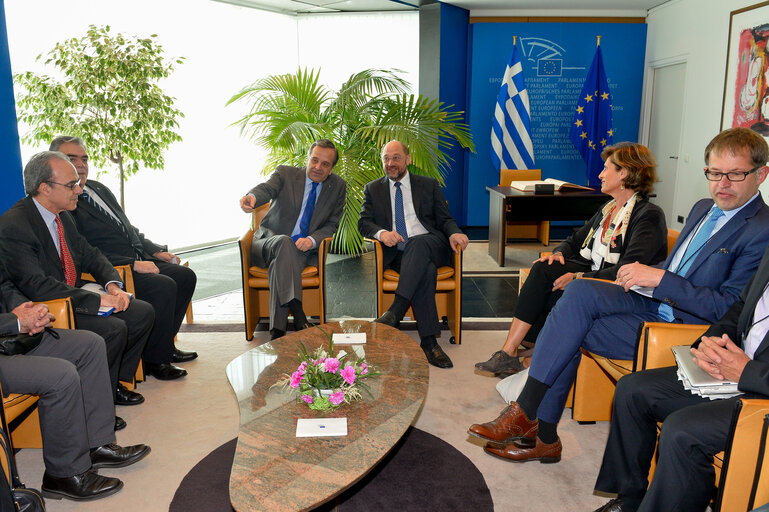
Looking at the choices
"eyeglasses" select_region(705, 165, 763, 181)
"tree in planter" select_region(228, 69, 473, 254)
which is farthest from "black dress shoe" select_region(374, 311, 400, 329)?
"tree in planter" select_region(228, 69, 473, 254)

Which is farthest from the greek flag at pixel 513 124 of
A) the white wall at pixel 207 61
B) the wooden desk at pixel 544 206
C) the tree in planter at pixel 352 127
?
the tree in planter at pixel 352 127

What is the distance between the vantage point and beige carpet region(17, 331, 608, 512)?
88.6 inches

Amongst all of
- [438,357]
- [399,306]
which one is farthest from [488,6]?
[438,357]

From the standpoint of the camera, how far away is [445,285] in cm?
378

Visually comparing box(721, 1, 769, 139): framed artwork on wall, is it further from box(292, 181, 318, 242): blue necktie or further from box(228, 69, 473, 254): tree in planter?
box(292, 181, 318, 242): blue necktie

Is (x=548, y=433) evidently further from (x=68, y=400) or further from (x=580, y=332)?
(x=68, y=400)

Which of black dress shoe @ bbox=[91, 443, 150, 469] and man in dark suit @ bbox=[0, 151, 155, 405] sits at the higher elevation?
man in dark suit @ bbox=[0, 151, 155, 405]

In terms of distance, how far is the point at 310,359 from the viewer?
2.20 metres

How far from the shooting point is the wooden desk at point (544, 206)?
5.91 meters

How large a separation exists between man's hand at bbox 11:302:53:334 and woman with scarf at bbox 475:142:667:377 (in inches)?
85.6

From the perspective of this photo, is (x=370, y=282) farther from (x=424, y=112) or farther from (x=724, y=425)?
(x=724, y=425)

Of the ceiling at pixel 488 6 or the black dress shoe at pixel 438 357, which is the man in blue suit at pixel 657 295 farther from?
the ceiling at pixel 488 6

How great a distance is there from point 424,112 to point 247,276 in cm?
260

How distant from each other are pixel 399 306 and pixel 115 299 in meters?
1.60
